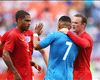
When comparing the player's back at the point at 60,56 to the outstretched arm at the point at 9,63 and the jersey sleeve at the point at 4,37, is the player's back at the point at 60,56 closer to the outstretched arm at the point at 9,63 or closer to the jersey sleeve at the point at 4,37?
the outstretched arm at the point at 9,63

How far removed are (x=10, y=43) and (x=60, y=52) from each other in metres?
0.84

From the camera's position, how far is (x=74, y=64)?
9.38 meters

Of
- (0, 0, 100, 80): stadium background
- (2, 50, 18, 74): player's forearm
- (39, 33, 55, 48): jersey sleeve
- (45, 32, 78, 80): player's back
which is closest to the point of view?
(2, 50, 18, 74): player's forearm

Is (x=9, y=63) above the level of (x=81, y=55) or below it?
above

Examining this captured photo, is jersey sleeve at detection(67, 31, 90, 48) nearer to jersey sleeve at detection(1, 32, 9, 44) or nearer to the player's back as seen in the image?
the player's back

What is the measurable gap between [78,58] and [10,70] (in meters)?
1.37

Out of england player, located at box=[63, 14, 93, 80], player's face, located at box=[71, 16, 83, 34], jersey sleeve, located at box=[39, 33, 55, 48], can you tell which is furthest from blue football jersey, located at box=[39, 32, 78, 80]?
player's face, located at box=[71, 16, 83, 34]

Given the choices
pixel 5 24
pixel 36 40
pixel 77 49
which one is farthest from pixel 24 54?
pixel 5 24

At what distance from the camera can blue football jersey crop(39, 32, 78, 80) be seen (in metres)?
8.51

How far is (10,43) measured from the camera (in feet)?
27.4

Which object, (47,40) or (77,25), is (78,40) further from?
(77,25)

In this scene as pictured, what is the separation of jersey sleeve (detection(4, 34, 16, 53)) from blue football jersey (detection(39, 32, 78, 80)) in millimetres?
442

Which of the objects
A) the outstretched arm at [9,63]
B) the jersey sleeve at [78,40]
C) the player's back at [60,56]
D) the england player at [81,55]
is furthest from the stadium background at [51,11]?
the outstretched arm at [9,63]

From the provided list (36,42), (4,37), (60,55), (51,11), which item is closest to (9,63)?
(4,37)
